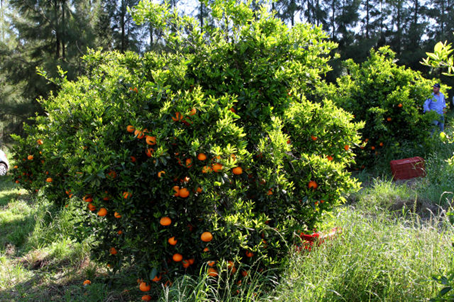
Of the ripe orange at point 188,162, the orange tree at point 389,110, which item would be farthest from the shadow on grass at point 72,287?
the orange tree at point 389,110

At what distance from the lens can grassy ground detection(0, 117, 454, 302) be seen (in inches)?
86.0

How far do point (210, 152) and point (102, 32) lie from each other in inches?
627

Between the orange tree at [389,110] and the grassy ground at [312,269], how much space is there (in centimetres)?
221

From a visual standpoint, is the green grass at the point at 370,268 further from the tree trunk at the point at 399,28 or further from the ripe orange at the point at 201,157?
the tree trunk at the point at 399,28

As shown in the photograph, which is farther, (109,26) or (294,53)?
(109,26)

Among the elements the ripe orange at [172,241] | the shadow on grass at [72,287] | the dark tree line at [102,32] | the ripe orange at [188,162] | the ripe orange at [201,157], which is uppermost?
the dark tree line at [102,32]

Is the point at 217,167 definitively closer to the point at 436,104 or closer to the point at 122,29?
the point at 436,104

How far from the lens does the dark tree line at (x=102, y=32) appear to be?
42.2 ft

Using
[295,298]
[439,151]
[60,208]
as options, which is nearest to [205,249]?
[295,298]

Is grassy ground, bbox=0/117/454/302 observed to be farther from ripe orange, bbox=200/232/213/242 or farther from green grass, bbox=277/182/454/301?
ripe orange, bbox=200/232/213/242

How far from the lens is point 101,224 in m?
2.66

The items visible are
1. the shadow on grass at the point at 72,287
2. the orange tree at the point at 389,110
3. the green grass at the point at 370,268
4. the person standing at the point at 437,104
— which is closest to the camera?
the green grass at the point at 370,268

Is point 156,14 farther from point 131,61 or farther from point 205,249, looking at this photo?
point 205,249

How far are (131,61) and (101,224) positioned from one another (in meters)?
1.39
